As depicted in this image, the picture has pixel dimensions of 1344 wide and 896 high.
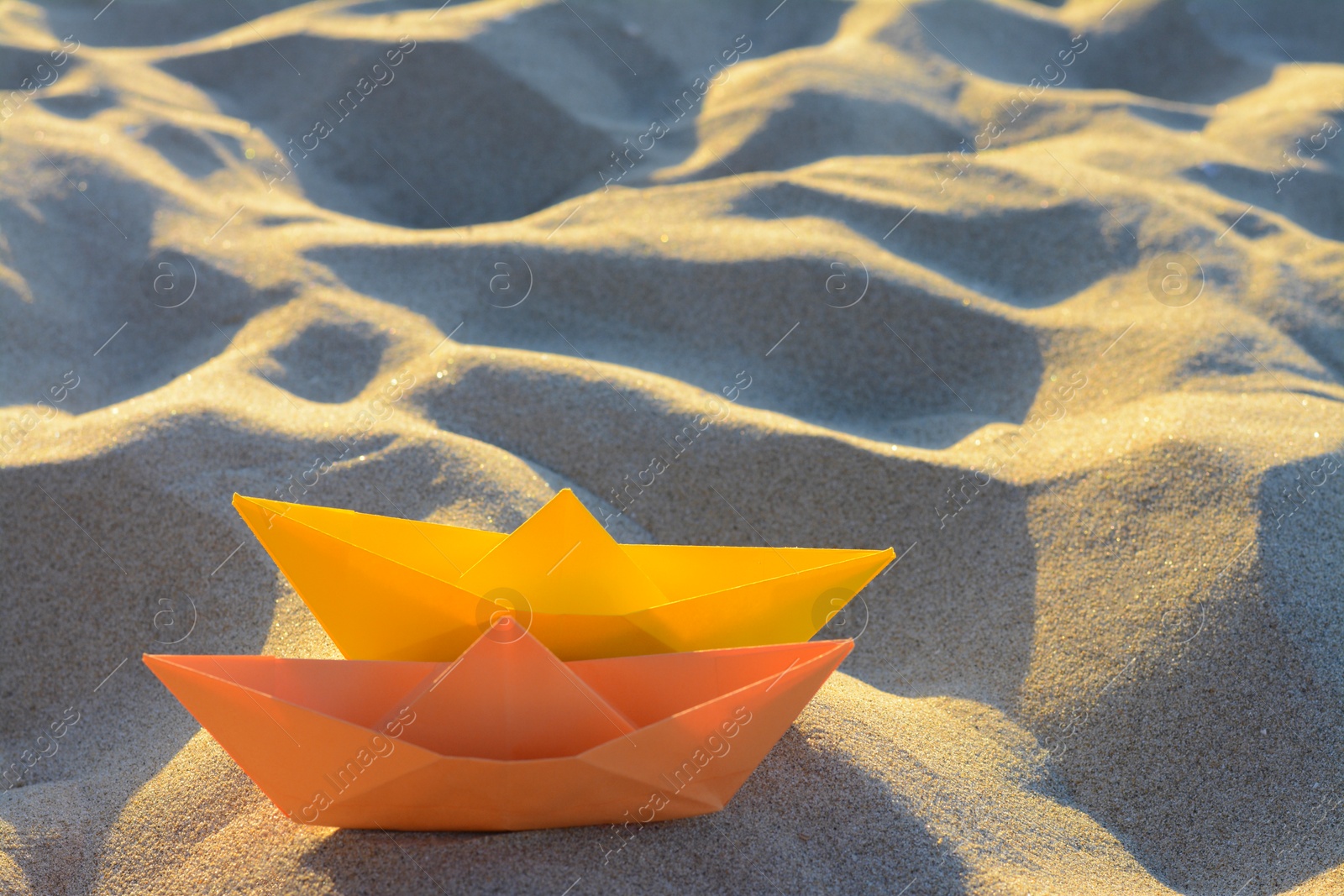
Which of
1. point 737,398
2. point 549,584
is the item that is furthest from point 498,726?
point 737,398

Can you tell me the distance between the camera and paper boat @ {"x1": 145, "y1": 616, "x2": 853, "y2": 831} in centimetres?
114

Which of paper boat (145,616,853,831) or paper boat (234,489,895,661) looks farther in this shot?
paper boat (234,489,895,661)

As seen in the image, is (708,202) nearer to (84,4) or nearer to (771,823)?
(771,823)

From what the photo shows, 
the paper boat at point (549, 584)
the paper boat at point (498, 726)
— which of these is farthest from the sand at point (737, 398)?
the paper boat at point (549, 584)

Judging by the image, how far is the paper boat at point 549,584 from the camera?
1283mm

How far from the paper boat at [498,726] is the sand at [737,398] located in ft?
0.31

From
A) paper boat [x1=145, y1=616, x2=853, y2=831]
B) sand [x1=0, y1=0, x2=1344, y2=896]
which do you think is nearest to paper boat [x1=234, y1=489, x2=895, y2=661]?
paper boat [x1=145, y1=616, x2=853, y2=831]

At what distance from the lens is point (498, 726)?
1.18 metres

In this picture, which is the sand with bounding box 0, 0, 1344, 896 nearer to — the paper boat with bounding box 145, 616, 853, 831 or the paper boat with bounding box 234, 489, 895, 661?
the paper boat with bounding box 145, 616, 853, 831

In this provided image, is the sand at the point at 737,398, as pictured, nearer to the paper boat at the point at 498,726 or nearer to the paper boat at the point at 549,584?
the paper boat at the point at 498,726

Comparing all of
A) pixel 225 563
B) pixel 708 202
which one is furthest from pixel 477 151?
pixel 225 563

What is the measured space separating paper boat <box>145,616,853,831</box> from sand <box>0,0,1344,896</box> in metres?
0.10

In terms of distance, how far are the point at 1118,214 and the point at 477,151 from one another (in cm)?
227

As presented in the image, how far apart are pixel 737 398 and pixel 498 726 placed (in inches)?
55.2
